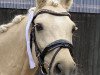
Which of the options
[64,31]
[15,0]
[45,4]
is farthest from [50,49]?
[15,0]

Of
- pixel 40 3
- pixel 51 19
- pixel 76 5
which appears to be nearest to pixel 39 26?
pixel 51 19

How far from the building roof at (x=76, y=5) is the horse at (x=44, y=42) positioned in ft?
11.8

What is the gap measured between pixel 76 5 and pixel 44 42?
4500 millimetres

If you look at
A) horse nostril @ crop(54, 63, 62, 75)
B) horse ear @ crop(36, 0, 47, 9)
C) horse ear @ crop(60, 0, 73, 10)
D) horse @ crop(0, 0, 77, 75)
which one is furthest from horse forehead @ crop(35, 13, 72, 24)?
horse nostril @ crop(54, 63, 62, 75)

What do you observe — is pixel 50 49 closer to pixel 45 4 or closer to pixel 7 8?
pixel 45 4

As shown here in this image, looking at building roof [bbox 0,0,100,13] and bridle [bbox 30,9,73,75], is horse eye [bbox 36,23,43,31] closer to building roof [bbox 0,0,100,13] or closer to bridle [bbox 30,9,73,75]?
bridle [bbox 30,9,73,75]

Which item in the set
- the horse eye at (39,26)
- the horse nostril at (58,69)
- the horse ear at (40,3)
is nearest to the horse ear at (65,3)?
the horse ear at (40,3)

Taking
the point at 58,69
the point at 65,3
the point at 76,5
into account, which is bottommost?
the point at 58,69

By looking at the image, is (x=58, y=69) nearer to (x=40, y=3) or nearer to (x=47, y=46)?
(x=47, y=46)

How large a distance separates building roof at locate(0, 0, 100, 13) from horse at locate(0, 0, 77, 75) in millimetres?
3601

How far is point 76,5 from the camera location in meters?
8.31

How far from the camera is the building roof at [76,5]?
26.3 feet

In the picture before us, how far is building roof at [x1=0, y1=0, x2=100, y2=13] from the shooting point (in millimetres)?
8031

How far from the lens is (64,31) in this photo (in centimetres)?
383
